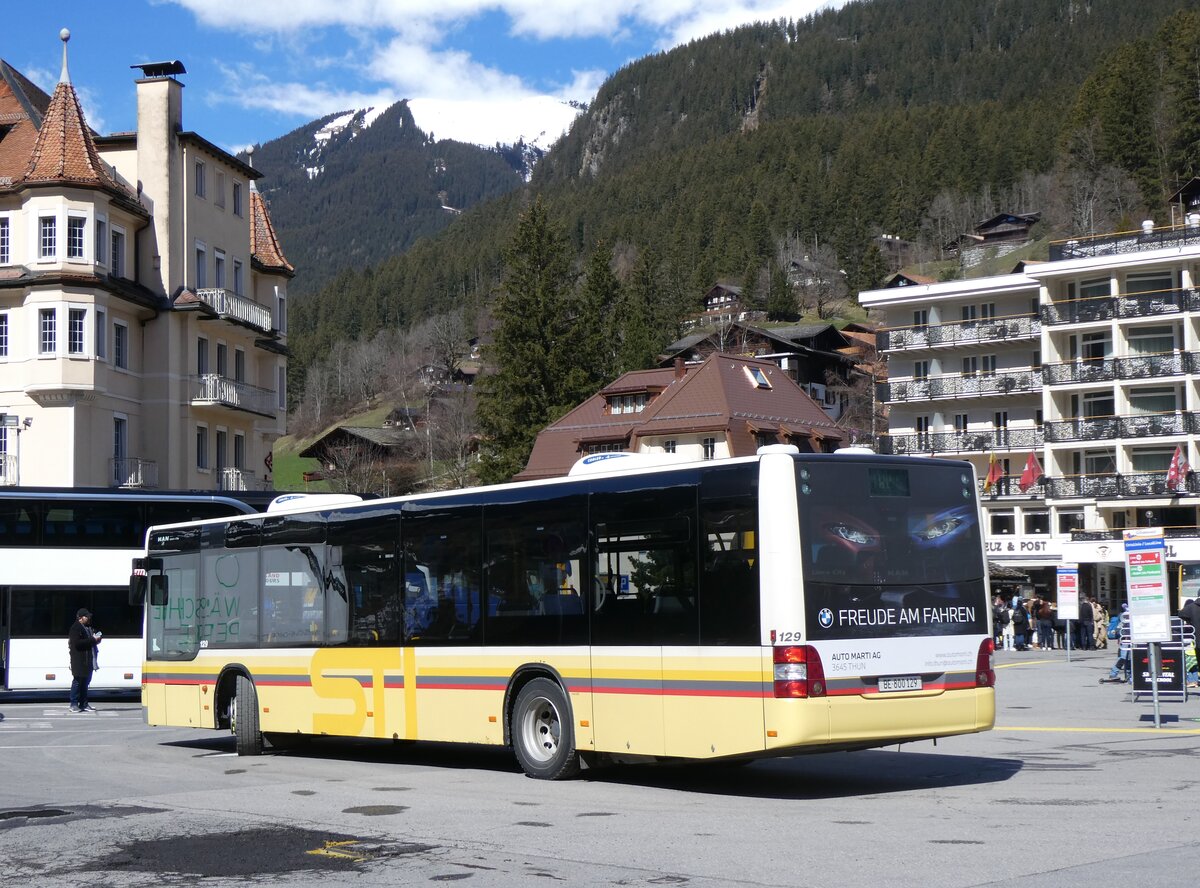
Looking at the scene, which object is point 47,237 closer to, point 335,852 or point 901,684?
point 901,684

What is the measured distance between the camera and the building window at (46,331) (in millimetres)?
49531

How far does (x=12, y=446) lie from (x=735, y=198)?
145884mm

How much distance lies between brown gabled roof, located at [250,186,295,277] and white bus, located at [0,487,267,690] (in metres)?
31.8

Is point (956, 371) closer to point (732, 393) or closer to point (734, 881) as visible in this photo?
point (732, 393)

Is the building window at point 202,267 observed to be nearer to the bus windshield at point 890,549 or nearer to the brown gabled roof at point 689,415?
the brown gabled roof at point 689,415

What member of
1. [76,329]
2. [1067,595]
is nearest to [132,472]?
[76,329]

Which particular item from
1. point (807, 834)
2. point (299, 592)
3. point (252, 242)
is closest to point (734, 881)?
point (807, 834)

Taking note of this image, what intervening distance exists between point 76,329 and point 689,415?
4293 cm

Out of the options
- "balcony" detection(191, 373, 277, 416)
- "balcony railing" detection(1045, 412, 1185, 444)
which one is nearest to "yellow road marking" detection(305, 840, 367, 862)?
"balcony" detection(191, 373, 277, 416)

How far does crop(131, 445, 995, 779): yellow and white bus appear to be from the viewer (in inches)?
519

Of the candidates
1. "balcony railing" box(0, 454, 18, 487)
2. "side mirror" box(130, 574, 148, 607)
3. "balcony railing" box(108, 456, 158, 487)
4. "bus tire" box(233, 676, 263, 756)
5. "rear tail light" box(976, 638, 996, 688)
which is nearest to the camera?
"rear tail light" box(976, 638, 996, 688)

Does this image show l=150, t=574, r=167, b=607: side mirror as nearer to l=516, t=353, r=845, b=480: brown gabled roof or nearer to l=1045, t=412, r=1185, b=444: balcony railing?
l=1045, t=412, r=1185, b=444: balcony railing

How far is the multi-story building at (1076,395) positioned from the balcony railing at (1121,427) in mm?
65

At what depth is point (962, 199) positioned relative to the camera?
573ft
